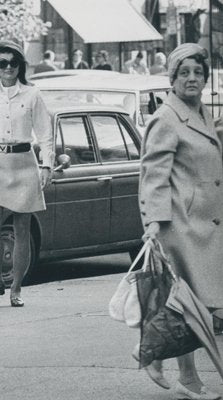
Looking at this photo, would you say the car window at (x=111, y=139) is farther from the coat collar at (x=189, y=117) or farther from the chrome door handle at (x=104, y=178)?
the coat collar at (x=189, y=117)

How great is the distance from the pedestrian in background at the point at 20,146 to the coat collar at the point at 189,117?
10.3ft

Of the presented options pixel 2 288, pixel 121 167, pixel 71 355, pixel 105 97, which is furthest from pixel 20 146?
pixel 105 97

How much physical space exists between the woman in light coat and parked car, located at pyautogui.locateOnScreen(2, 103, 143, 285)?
457 centimetres

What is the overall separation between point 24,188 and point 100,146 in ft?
7.49

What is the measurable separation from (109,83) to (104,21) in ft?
47.7

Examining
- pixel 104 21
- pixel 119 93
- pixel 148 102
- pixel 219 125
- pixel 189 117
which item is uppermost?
pixel 189 117

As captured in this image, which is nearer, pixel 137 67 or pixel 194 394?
pixel 194 394

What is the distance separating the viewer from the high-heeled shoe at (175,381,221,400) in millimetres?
7047

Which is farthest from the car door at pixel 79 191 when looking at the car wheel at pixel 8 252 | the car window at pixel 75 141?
the car wheel at pixel 8 252

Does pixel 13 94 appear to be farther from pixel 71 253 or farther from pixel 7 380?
pixel 7 380

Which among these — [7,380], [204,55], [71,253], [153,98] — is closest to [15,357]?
[7,380]

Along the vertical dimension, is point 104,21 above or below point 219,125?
below

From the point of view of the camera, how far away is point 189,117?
278 inches

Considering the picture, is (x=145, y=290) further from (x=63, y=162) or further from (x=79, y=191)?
(x=79, y=191)
